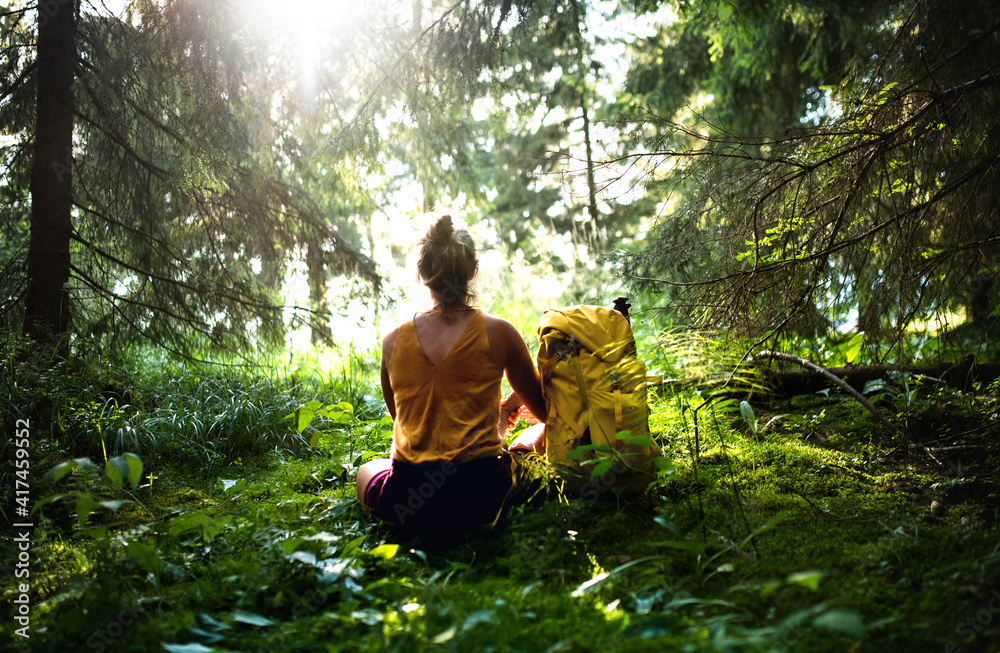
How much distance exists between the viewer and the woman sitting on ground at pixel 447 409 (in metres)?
2.49

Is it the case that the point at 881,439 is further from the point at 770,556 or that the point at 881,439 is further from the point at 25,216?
the point at 25,216

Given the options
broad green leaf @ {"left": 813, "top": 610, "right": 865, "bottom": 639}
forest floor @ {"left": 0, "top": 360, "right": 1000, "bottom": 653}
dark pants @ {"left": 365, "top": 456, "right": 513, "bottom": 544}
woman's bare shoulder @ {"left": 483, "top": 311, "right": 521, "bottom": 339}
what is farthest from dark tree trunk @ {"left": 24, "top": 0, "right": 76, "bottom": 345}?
broad green leaf @ {"left": 813, "top": 610, "right": 865, "bottom": 639}

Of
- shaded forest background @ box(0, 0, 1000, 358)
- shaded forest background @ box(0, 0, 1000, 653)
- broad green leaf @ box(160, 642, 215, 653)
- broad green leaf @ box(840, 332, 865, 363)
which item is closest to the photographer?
broad green leaf @ box(160, 642, 215, 653)

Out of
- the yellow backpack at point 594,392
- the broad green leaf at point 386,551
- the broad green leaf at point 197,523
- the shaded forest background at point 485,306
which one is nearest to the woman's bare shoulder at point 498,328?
the yellow backpack at point 594,392

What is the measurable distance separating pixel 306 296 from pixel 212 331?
0.98 m

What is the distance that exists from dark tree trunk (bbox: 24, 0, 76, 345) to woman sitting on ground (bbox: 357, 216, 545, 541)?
9.99 feet

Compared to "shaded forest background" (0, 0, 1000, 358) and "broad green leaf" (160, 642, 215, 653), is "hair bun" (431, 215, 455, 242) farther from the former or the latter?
"broad green leaf" (160, 642, 215, 653)

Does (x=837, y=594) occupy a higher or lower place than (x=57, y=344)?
lower

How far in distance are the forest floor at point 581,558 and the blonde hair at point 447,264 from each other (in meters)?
1.09

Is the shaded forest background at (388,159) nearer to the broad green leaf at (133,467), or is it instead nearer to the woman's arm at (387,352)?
the woman's arm at (387,352)

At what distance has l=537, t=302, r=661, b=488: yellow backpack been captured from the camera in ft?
8.27

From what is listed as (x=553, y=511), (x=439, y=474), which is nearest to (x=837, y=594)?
(x=553, y=511)

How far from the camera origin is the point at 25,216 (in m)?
4.89

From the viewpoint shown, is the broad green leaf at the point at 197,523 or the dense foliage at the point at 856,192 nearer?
the broad green leaf at the point at 197,523
